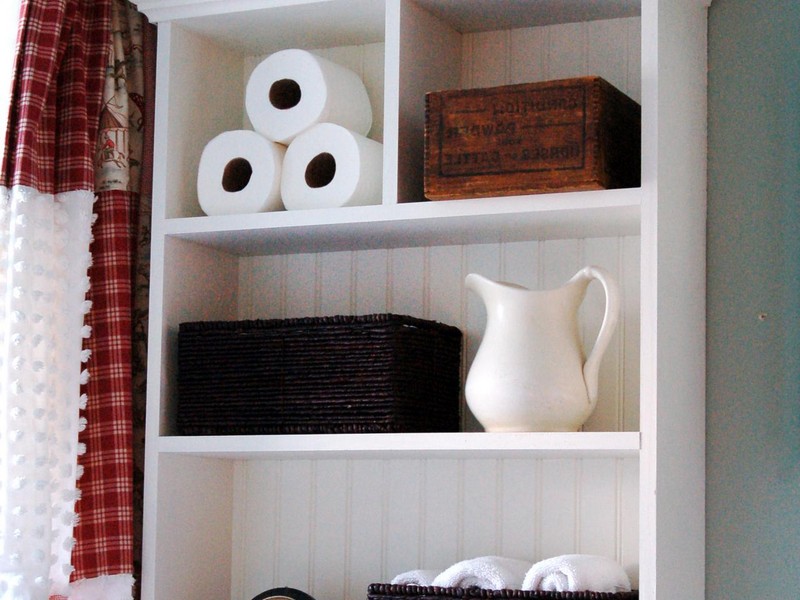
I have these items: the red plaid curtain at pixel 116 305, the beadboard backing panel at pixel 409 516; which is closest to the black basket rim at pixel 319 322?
the red plaid curtain at pixel 116 305

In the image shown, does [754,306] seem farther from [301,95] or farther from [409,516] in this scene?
[301,95]

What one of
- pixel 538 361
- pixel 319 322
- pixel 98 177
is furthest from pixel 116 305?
pixel 538 361

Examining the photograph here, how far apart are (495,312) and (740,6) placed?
66 centimetres

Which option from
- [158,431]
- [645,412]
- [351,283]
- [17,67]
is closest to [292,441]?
[158,431]

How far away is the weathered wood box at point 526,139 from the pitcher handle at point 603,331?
142mm

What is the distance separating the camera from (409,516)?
2.16 metres

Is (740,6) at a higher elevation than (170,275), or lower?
higher

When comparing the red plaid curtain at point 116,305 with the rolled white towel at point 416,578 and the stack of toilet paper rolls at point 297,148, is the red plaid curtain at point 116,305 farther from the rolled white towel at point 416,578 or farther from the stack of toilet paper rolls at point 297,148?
the rolled white towel at point 416,578

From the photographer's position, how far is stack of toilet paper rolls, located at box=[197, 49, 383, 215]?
2027mm

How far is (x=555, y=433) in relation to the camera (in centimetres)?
180

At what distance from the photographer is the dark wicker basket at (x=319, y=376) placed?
195 cm

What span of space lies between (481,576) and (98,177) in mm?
921

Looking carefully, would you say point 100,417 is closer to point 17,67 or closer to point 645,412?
point 17,67

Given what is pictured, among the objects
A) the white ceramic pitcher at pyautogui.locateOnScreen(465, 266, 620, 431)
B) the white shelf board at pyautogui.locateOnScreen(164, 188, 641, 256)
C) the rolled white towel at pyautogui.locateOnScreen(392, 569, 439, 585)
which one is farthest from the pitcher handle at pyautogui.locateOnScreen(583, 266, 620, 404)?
the rolled white towel at pyautogui.locateOnScreen(392, 569, 439, 585)
